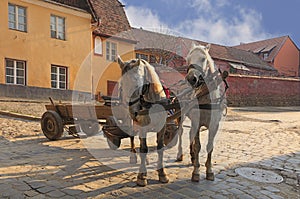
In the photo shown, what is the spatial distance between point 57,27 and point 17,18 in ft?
8.27

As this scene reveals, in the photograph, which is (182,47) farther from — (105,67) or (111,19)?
(105,67)

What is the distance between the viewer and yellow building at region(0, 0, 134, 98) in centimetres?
1509

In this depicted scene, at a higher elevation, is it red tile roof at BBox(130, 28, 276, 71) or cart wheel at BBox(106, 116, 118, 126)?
red tile roof at BBox(130, 28, 276, 71)

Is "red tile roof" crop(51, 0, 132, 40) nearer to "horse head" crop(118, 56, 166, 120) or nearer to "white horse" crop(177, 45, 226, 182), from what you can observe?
"horse head" crop(118, 56, 166, 120)

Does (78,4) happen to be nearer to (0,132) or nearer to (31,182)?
(0,132)

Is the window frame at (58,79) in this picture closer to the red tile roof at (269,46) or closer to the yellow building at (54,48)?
the yellow building at (54,48)

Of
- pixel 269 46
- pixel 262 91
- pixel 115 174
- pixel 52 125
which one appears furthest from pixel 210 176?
pixel 269 46

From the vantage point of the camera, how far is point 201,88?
388cm

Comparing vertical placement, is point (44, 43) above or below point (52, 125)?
above

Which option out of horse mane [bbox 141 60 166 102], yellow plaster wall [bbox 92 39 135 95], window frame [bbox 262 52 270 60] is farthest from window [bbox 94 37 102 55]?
window frame [bbox 262 52 270 60]

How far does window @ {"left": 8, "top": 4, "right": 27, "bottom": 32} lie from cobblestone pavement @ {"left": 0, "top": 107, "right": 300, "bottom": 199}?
10629mm

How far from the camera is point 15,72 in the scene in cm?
1531

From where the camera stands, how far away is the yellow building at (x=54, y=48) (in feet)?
49.5

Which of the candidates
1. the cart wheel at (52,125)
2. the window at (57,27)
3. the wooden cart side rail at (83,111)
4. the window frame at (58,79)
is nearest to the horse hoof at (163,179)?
the wooden cart side rail at (83,111)
